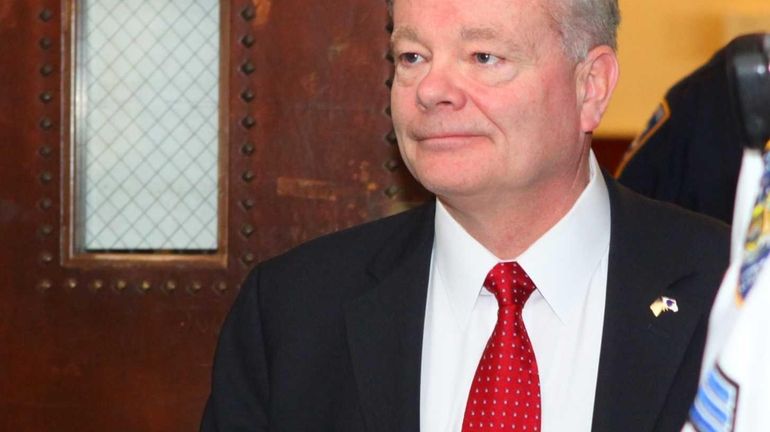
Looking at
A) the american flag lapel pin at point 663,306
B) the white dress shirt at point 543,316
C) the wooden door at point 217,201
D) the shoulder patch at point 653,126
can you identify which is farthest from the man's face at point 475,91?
the wooden door at point 217,201

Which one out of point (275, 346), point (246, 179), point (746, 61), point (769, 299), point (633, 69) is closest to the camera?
point (769, 299)

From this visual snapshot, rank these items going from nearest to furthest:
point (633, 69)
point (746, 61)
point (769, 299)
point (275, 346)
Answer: point (769, 299) < point (746, 61) < point (275, 346) < point (633, 69)

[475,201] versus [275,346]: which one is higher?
[475,201]

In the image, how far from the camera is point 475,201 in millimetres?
2094

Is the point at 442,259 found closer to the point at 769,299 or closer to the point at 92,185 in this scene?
the point at 769,299

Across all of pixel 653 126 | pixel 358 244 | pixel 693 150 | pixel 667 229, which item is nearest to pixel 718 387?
pixel 667 229

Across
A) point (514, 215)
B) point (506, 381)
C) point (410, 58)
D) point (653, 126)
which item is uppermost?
point (410, 58)

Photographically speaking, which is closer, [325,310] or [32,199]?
[325,310]

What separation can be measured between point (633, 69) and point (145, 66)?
103 inches

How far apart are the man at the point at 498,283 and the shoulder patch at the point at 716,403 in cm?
87

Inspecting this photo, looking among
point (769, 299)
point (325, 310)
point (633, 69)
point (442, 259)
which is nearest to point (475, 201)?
point (442, 259)

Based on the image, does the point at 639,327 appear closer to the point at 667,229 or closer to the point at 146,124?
the point at 667,229

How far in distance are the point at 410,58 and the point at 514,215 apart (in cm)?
28

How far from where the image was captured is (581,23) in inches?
83.8
